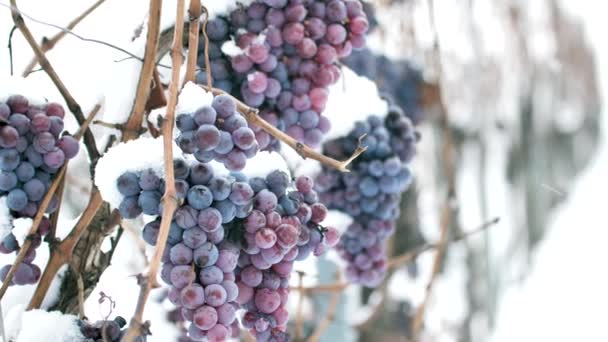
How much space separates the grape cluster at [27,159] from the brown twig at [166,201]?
174 mm

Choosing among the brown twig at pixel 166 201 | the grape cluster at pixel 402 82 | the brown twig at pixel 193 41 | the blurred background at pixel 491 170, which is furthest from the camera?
→ the blurred background at pixel 491 170

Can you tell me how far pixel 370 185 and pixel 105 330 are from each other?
1.74 feet

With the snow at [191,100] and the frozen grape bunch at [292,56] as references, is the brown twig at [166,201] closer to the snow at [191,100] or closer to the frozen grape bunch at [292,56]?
the snow at [191,100]

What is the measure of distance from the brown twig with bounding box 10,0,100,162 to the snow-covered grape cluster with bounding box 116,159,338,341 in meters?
0.21

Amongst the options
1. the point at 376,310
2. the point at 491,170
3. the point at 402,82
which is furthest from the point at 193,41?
the point at 491,170

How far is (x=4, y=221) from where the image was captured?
82cm

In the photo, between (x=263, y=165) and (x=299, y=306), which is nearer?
(x=263, y=165)

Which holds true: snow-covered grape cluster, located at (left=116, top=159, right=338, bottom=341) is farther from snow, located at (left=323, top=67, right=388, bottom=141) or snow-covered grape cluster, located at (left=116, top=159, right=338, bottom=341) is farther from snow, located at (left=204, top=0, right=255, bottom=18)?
snow, located at (left=323, top=67, right=388, bottom=141)

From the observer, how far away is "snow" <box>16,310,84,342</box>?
0.82 meters

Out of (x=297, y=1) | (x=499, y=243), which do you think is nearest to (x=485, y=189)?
(x=499, y=243)

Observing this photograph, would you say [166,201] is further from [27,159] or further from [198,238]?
[27,159]

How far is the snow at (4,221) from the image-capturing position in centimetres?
82

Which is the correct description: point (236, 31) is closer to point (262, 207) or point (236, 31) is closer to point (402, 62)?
point (262, 207)

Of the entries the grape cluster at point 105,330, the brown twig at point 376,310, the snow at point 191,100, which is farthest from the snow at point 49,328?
the brown twig at point 376,310
